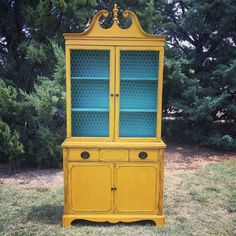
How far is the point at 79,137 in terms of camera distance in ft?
9.57

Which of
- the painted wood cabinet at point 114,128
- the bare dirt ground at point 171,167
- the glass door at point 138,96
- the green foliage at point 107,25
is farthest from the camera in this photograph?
the green foliage at point 107,25

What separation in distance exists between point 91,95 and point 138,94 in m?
0.46

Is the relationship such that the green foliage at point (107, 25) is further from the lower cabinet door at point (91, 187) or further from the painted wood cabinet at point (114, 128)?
the lower cabinet door at point (91, 187)

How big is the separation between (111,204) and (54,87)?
7.25 ft

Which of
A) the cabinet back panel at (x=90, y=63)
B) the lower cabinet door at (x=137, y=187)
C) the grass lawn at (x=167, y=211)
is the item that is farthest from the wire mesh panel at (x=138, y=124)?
the grass lawn at (x=167, y=211)

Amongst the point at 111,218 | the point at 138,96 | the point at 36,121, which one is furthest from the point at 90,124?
the point at 36,121

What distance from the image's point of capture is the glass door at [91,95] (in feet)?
9.52

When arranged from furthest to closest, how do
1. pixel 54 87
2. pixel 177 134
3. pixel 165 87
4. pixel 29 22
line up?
1. pixel 177 134
2. pixel 165 87
3. pixel 29 22
4. pixel 54 87

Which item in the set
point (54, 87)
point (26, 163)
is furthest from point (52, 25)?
point (26, 163)

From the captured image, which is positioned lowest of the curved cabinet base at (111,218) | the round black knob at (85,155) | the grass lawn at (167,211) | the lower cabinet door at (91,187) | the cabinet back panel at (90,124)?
the grass lawn at (167,211)

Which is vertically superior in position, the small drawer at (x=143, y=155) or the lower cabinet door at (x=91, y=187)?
the small drawer at (x=143, y=155)

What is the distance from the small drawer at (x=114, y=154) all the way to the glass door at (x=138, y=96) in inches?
5.1

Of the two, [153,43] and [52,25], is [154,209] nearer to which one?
[153,43]

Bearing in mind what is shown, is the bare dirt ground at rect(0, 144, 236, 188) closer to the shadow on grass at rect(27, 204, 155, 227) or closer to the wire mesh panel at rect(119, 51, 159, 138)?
the shadow on grass at rect(27, 204, 155, 227)
